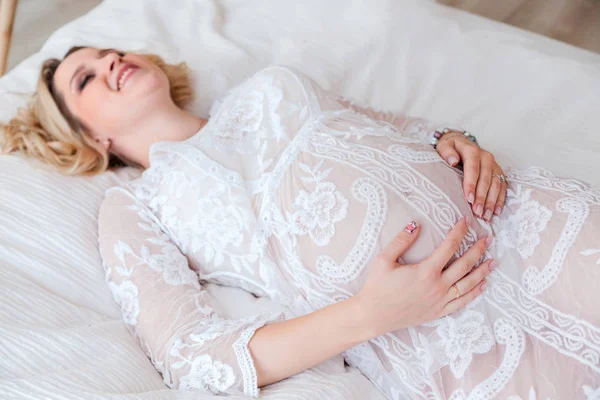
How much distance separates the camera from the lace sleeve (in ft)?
3.86

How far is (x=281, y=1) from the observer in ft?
7.22

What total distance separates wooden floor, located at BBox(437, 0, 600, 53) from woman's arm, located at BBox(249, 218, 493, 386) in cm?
207

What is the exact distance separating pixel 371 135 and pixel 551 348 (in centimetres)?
57

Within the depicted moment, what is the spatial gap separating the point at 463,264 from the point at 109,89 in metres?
0.99

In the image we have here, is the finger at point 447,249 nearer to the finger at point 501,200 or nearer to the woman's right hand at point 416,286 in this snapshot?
the woman's right hand at point 416,286

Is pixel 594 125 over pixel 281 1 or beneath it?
over

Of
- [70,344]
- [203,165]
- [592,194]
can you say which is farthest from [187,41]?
[592,194]

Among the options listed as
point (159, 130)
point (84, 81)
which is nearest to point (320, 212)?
point (159, 130)

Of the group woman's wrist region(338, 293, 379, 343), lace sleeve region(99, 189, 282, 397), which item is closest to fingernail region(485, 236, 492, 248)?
woman's wrist region(338, 293, 379, 343)

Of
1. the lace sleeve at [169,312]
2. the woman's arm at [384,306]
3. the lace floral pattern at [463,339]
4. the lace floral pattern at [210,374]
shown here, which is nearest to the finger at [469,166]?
the woman's arm at [384,306]

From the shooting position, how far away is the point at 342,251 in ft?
4.00

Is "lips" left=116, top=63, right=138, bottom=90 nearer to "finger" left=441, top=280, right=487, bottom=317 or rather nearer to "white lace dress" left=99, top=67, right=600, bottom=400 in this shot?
"white lace dress" left=99, top=67, right=600, bottom=400

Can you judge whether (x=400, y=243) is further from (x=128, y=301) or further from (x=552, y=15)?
(x=552, y=15)

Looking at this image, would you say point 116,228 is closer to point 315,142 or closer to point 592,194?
point 315,142
